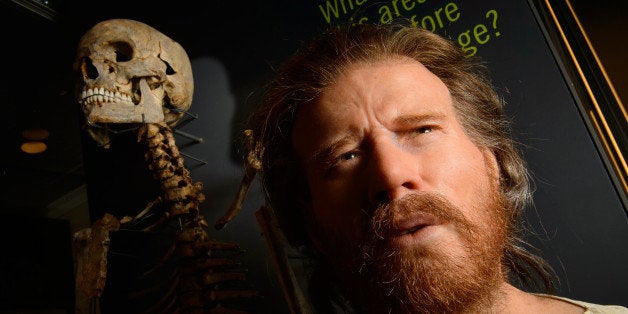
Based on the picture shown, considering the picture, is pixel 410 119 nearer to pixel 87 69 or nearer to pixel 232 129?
pixel 232 129

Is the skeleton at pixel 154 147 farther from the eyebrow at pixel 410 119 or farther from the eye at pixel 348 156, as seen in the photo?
the eyebrow at pixel 410 119

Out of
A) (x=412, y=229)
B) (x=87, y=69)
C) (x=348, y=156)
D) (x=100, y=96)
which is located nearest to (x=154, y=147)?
(x=100, y=96)

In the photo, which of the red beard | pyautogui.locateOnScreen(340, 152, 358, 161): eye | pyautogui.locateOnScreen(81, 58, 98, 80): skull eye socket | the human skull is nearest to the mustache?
the red beard

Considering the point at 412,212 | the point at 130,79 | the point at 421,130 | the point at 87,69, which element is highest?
the point at 87,69

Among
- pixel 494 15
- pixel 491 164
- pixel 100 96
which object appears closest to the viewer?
pixel 491 164

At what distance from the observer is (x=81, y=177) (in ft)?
10.2

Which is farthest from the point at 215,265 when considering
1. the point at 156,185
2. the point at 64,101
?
the point at 64,101

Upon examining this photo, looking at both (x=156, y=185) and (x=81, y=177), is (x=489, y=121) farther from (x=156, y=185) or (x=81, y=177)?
(x=81, y=177)

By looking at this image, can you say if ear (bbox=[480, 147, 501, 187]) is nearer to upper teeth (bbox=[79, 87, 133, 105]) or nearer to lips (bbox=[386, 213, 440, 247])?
lips (bbox=[386, 213, 440, 247])

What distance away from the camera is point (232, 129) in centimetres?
262

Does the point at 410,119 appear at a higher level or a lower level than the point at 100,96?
lower

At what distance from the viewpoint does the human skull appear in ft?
7.97

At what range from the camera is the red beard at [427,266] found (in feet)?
3.40

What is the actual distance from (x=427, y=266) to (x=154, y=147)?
6.08 feet
